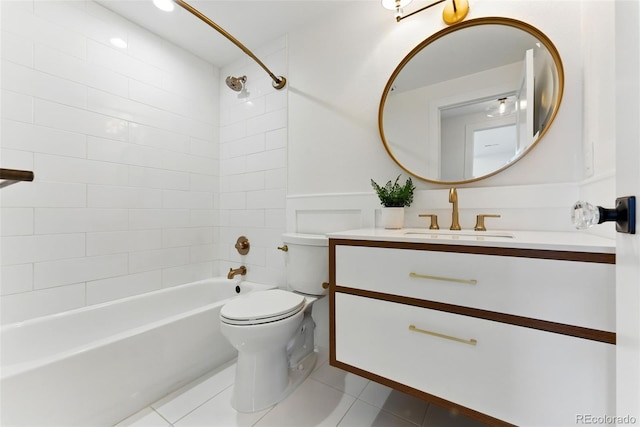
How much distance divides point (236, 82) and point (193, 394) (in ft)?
6.76

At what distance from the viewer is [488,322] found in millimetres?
769

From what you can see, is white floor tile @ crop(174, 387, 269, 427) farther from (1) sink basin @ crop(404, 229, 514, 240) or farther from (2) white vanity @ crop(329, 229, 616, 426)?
(1) sink basin @ crop(404, 229, 514, 240)

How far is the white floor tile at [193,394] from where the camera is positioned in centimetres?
117

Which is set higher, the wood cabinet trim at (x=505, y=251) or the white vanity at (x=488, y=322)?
the wood cabinet trim at (x=505, y=251)

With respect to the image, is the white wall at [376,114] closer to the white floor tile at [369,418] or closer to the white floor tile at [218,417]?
the white floor tile at [369,418]

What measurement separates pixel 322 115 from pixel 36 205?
1687 mm

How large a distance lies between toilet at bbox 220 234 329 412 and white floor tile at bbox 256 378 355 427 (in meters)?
0.05

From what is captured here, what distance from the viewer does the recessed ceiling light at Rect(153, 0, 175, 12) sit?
58.4 inches

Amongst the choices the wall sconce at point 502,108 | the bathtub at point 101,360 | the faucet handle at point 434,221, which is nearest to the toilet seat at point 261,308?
the bathtub at point 101,360

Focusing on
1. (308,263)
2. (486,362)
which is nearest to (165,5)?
(308,263)

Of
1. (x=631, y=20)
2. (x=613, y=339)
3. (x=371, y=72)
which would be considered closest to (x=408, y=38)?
(x=371, y=72)

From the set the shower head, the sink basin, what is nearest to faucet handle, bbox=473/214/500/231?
the sink basin

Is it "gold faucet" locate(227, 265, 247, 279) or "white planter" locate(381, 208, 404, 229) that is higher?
"white planter" locate(381, 208, 404, 229)

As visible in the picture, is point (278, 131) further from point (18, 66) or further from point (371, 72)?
point (18, 66)
